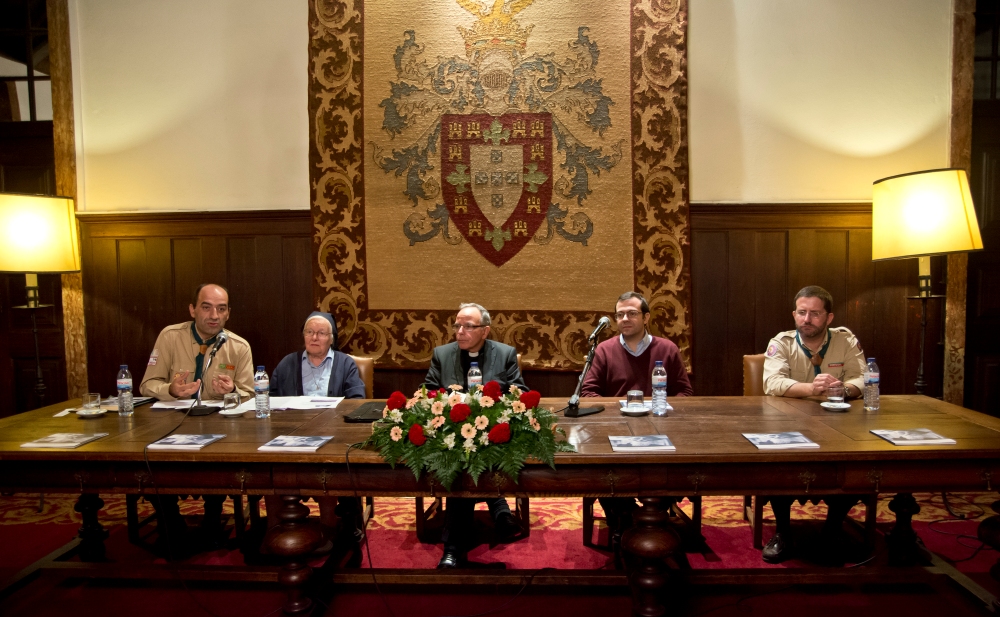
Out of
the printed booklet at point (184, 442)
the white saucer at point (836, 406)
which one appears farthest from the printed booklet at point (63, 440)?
the white saucer at point (836, 406)

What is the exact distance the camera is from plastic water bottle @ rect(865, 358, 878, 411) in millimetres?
2819

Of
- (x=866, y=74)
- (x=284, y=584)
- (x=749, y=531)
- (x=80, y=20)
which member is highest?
(x=80, y=20)

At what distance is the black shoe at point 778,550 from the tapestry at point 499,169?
1474mm

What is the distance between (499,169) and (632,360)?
163 cm

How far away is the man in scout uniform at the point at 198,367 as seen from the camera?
3.25 meters

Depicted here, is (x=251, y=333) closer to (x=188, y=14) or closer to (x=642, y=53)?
(x=188, y=14)

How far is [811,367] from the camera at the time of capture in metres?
3.30

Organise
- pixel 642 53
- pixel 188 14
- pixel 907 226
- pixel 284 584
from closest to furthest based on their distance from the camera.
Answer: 1. pixel 284 584
2. pixel 907 226
3. pixel 642 53
4. pixel 188 14

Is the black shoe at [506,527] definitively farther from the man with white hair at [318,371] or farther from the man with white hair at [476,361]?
the man with white hair at [318,371]

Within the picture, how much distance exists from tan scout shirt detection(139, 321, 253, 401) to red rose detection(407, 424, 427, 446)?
160cm

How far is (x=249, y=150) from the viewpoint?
174 inches

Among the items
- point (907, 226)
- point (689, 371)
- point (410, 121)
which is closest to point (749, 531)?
point (689, 371)

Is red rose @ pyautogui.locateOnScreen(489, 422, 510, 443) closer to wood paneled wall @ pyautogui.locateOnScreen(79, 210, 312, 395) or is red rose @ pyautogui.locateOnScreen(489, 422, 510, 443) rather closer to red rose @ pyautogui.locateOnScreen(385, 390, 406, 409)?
red rose @ pyautogui.locateOnScreen(385, 390, 406, 409)

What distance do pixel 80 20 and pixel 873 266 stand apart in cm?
588
